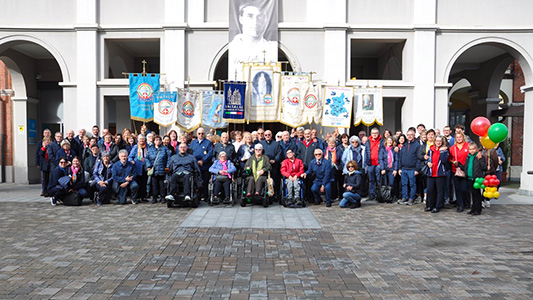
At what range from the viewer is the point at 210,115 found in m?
13.4

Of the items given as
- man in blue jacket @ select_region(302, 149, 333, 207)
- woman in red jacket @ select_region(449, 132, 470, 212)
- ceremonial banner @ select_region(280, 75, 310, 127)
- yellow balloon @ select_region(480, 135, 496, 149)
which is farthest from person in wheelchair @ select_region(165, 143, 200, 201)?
yellow balloon @ select_region(480, 135, 496, 149)

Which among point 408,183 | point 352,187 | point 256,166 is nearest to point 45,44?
point 256,166

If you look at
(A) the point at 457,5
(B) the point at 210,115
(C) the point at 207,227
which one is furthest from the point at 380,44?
(C) the point at 207,227

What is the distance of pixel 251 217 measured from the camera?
9.09 metres

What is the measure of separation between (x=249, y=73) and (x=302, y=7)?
312 centimetres

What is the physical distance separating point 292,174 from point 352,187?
1.50m

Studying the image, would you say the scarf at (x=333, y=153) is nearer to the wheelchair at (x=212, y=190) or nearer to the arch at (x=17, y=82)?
the wheelchair at (x=212, y=190)

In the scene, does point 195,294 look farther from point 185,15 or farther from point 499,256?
point 185,15

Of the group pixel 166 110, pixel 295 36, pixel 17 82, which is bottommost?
pixel 166 110

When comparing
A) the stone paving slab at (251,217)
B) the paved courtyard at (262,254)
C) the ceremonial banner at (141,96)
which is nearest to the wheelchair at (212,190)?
the stone paving slab at (251,217)

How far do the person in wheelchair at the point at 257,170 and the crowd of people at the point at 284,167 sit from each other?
1.0 inches

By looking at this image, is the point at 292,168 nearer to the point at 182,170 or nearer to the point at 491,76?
the point at 182,170

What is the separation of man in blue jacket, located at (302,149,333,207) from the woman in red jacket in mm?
2898

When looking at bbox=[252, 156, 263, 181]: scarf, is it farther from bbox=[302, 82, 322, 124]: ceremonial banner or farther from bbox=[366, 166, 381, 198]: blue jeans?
bbox=[302, 82, 322, 124]: ceremonial banner
